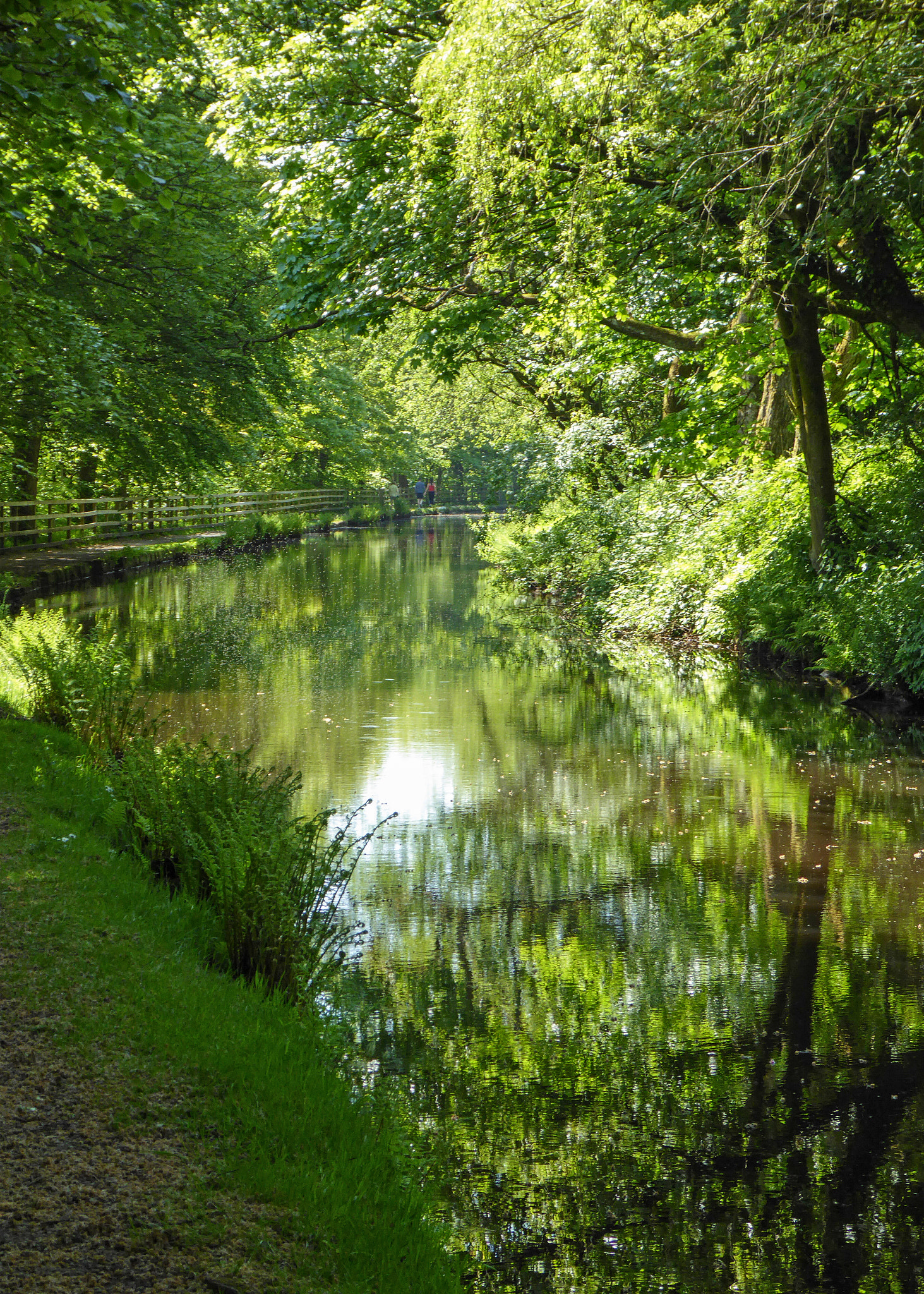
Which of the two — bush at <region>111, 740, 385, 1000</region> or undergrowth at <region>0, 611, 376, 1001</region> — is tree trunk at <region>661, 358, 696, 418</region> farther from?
bush at <region>111, 740, 385, 1000</region>

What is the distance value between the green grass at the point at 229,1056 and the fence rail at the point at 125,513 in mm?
24290

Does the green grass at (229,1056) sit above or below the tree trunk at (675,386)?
below

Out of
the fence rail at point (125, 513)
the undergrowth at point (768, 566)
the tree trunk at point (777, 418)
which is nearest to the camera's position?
the undergrowth at point (768, 566)

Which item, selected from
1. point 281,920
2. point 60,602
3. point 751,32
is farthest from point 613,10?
point 60,602

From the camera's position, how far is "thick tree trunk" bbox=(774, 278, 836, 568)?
15.9 m

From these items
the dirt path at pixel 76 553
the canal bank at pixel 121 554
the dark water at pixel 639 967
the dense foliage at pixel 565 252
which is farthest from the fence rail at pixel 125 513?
the dark water at pixel 639 967

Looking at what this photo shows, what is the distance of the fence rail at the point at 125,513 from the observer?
2998 centimetres

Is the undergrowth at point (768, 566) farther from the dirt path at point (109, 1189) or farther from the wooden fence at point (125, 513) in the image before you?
the wooden fence at point (125, 513)

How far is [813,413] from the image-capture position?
16141 mm

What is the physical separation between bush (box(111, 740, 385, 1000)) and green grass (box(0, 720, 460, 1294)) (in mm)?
220

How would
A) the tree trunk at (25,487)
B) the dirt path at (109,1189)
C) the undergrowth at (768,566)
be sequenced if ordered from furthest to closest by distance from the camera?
1. the tree trunk at (25,487)
2. the undergrowth at (768,566)
3. the dirt path at (109,1189)

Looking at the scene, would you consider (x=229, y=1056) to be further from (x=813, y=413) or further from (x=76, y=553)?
(x=76, y=553)

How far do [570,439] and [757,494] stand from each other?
28.9 feet

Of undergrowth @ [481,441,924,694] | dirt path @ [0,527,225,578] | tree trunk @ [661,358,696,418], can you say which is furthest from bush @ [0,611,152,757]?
dirt path @ [0,527,225,578]
